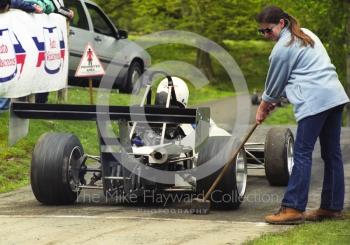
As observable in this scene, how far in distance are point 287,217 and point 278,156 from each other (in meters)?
2.69

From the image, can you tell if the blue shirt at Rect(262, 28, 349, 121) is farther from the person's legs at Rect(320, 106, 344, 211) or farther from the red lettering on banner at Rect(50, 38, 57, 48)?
the red lettering on banner at Rect(50, 38, 57, 48)

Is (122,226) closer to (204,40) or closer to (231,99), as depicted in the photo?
(231,99)

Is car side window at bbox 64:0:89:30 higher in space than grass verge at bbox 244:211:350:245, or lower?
higher

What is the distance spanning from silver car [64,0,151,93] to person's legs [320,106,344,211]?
10.8 m

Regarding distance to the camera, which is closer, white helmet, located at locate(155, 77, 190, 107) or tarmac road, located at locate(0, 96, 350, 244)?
tarmac road, located at locate(0, 96, 350, 244)

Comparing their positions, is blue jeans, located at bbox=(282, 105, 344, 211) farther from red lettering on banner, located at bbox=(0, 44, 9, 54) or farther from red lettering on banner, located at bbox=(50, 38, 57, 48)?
red lettering on banner, located at bbox=(50, 38, 57, 48)

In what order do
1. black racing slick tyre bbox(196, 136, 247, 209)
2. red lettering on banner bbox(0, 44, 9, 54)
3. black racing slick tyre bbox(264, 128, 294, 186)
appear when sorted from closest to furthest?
black racing slick tyre bbox(196, 136, 247, 209) < black racing slick tyre bbox(264, 128, 294, 186) < red lettering on banner bbox(0, 44, 9, 54)

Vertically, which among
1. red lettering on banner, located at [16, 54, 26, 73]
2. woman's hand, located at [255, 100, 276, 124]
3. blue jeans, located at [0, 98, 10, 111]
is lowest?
woman's hand, located at [255, 100, 276, 124]

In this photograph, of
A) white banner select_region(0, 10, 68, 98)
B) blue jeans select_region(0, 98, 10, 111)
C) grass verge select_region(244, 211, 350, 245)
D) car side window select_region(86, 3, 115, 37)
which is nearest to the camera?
grass verge select_region(244, 211, 350, 245)

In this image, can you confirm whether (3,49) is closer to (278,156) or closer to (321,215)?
(278,156)

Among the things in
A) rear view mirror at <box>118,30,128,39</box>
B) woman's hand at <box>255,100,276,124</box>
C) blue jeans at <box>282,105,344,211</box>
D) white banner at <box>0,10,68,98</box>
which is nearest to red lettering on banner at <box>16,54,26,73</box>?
white banner at <box>0,10,68,98</box>

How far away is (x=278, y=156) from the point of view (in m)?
10.6

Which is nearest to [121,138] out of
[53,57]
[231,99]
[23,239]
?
[23,239]

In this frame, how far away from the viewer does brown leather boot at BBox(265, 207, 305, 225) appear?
26.1 ft
